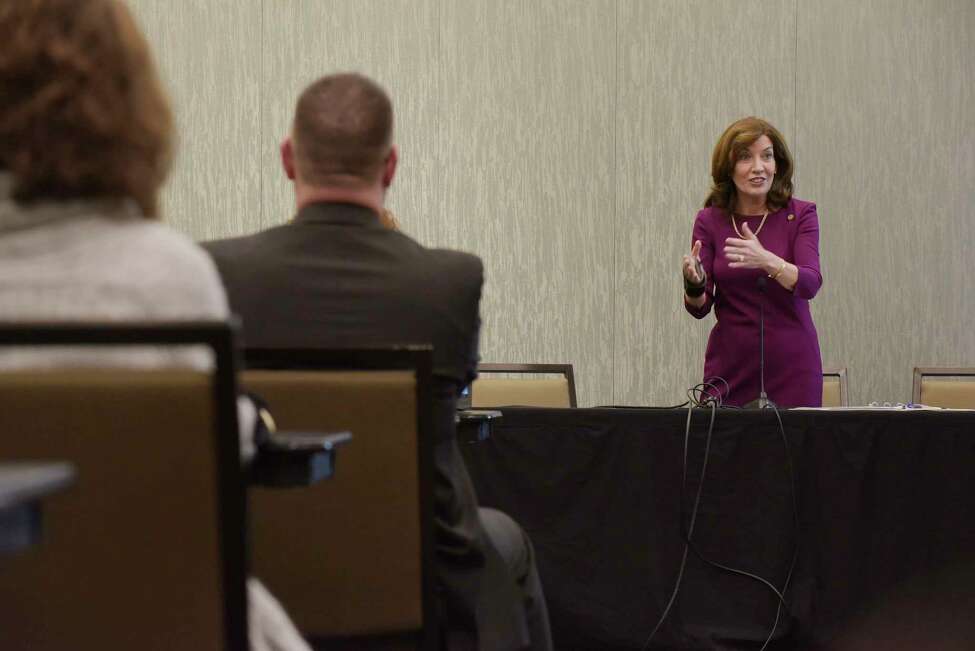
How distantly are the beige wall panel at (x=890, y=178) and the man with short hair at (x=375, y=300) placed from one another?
403cm

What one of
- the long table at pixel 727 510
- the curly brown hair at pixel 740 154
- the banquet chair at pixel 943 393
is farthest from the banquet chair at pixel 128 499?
the banquet chair at pixel 943 393

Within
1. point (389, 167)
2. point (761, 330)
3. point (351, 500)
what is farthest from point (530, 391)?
point (351, 500)

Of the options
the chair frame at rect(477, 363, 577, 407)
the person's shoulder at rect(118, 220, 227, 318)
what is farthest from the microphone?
the person's shoulder at rect(118, 220, 227, 318)

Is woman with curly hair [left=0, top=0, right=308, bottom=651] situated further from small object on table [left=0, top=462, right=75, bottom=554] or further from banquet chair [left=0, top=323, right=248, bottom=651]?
small object on table [left=0, top=462, right=75, bottom=554]

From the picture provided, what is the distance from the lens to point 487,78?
17.3ft

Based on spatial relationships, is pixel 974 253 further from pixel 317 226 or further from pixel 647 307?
pixel 317 226

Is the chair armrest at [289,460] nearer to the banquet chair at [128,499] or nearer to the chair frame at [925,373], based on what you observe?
the banquet chair at [128,499]

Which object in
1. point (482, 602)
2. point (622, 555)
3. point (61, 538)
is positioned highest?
point (61, 538)

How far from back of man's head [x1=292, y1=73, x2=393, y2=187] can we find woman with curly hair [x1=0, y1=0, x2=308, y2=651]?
614 mm

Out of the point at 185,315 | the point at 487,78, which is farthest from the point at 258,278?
the point at 487,78

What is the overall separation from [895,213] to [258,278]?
175 inches

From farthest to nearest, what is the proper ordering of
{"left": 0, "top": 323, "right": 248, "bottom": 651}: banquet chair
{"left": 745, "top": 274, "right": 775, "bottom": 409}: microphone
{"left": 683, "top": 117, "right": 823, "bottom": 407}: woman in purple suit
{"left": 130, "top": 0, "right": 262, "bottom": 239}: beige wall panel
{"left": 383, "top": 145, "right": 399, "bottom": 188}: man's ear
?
{"left": 130, "top": 0, "right": 262, "bottom": 239}: beige wall panel, {"left": 683, "top": 117, "right": 823, "bottom": 407}: woman in purple suit, {"left": 745, "top": 274, "right": 775, "bottom": 409}: microphone, {"left": 383, "top": 145, "right": 399, "bottom": 188}: man's ear, {"left": 0, "top": 323, "right": 248, "bottom": 651}: banquet chair

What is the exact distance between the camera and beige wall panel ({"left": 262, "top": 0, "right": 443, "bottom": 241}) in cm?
519

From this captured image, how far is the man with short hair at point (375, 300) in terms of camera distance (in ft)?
5.17
